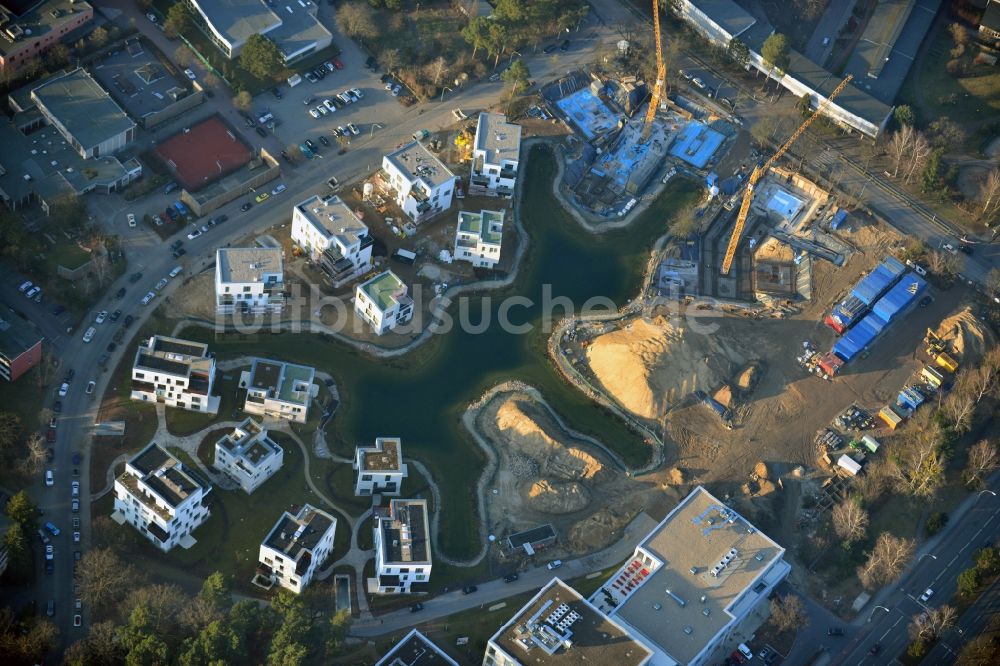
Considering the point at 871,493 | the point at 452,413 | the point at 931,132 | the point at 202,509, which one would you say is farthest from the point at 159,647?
the point at 931,132

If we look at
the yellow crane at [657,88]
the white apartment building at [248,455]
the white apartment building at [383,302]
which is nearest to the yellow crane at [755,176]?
the yellow crane at [657,88]

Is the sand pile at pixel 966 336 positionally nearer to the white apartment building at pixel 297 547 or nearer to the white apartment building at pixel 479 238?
the white apartment building at pixel 479 238

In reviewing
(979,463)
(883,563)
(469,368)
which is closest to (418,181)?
(469,368)

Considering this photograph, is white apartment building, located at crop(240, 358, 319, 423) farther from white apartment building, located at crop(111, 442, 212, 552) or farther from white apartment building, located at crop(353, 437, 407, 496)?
white apartment building, located at crop(111, 442, 212, 552)

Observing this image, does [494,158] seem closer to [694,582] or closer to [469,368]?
[469,368]

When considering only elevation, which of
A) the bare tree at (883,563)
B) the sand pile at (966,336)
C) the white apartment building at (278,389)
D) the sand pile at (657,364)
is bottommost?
the white apartment building at (278,389)

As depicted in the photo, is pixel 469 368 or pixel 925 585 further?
pixel 469 368
